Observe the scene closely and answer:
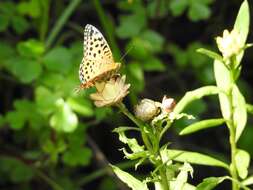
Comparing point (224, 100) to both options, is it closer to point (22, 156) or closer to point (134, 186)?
point (134, 186)

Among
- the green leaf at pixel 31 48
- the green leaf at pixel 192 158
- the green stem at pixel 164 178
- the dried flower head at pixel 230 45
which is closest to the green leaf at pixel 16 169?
the green leaf at pixel 31 48

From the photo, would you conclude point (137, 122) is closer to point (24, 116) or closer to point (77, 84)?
point (77, 84)

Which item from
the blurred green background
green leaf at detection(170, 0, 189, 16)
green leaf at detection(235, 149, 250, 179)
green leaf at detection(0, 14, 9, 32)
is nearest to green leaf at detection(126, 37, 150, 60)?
the blurred green background

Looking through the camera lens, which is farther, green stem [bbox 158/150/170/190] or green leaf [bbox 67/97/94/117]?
green leaf [bbox 67/97/94/117]

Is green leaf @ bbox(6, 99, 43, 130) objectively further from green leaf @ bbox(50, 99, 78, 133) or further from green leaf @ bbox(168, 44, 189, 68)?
green leaf @ bbox(168, 44, 189, 68)

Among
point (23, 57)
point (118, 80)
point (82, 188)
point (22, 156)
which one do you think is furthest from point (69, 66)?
point (118, 80)
